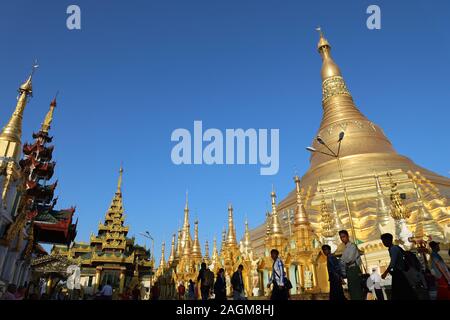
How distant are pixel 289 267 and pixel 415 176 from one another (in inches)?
729

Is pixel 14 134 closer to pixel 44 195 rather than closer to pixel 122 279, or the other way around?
pixel 44 195

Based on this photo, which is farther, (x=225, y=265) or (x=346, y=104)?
(x=346, y=104)

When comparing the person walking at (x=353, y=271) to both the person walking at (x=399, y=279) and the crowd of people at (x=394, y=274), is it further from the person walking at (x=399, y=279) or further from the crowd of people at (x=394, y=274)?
the person walking at (x=399, y=279)

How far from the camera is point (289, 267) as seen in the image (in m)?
16.2

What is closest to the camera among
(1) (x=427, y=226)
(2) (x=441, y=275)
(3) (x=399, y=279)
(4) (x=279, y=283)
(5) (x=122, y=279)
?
(3) (x=399, y=279)

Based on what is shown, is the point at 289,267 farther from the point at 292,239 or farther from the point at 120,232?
the point at 120,232

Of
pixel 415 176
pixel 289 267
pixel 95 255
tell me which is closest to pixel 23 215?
pixel 289 267

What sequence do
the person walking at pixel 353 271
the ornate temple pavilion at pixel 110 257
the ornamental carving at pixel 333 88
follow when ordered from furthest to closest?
the ornamental carving at pixel 333 88 < the ornate temple pavilion at pixel 110 257 < the person walking at pixel 353 271

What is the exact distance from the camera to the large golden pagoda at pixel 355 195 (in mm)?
17141

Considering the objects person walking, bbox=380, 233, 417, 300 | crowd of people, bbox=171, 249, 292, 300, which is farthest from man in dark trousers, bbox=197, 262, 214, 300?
person walking, bbox=380, 233, 417, 300

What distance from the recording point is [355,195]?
2789 centimetres

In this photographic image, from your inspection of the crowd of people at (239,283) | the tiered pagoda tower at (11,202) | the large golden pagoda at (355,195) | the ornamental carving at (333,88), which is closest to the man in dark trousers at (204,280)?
the crowd of people at (239,283)

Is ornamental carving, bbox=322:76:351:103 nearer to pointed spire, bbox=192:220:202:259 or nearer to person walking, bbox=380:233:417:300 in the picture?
pointed spire, bbox=192:220:202:259

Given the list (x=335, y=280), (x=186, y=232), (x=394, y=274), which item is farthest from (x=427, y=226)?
(x=186, y=232)
